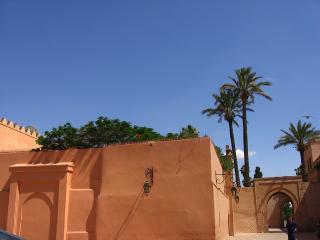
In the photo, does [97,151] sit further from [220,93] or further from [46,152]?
[220,93]

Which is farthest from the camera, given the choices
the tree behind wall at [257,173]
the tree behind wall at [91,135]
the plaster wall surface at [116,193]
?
the tree behind wall at [257,173]

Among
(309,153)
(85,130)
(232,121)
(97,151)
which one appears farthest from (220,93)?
(97,151)

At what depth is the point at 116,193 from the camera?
14.2 metres

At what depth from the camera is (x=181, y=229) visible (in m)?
13.1

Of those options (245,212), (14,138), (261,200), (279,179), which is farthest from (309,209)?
(14,138)

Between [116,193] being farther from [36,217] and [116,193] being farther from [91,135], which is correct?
[91,135]

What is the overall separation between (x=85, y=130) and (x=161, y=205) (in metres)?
10.6

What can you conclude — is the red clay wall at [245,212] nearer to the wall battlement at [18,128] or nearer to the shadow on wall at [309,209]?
the shadow on wall at [309,209]

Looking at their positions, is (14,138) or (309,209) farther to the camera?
(309,209)

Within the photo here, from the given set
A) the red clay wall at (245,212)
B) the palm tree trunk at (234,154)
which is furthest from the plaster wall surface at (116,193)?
the palm tree trunk at (234,154)

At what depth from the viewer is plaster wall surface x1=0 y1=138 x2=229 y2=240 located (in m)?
13.3

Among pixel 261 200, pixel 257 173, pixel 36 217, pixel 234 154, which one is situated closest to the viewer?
pixel 36 217

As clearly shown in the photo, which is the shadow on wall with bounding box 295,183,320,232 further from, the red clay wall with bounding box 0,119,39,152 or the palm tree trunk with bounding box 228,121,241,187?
the red clay wall with bounding box 0,119,39,152

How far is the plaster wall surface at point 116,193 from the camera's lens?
43.7ft
